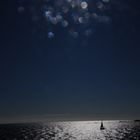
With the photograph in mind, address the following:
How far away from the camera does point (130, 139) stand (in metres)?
100

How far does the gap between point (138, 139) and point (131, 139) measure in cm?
322

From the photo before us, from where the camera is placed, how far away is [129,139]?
100375mm

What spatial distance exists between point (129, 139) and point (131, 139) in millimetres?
812

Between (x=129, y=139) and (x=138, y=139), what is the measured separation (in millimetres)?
3774

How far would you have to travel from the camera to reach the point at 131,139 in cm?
10044

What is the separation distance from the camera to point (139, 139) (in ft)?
323

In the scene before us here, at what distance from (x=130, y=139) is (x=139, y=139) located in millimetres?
3719

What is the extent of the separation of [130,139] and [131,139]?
388 millimetres

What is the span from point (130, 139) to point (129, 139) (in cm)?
45

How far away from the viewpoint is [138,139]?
322ft

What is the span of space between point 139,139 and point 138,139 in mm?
526
